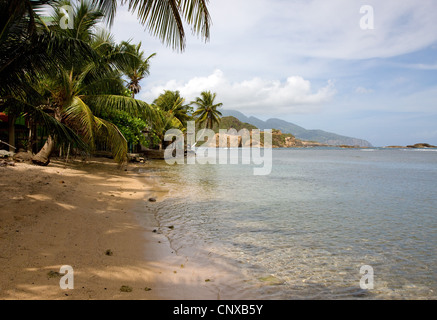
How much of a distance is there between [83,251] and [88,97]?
10.5m

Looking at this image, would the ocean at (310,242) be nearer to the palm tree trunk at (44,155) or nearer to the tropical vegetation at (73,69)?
the tropical vegetation at (73,69)

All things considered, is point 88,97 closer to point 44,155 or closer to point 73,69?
point 73,69

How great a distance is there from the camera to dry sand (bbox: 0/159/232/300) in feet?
11.5

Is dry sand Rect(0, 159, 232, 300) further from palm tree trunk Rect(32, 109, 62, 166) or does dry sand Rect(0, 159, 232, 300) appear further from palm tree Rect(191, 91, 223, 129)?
palm tree Rect(191, 91, 223, 129)

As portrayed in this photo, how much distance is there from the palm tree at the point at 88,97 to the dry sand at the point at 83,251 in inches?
177

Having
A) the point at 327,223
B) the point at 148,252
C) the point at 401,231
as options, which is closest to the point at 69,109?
the point at 148,252

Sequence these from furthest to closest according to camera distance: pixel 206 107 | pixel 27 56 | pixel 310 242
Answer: pixel 206 107 < pixel 310 242 < pixel 27 56

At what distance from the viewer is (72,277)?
3676mm

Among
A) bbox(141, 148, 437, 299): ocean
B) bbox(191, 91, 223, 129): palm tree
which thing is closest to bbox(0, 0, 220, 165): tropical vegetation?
bbox(141, 148, 437, 299): ocean

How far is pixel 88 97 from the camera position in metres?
13.5

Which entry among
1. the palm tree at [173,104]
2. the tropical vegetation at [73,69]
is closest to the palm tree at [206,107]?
the palm tree at [173,104]

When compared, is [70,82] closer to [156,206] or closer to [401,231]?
[156,206]

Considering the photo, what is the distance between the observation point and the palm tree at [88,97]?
1198 cm

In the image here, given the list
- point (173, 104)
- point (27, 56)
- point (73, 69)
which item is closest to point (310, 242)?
→ point (27, 56)
